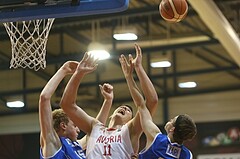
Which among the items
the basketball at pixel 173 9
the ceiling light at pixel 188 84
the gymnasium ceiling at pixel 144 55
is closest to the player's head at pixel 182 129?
the basketball at pixel 173 9

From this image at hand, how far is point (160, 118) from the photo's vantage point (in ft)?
59.5

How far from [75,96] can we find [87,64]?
315mm

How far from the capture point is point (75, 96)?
488cm

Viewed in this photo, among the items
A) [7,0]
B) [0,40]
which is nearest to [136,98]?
[7,0]

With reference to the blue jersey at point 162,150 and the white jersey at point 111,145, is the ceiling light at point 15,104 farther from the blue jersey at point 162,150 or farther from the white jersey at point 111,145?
the blue jersey at point 162,150

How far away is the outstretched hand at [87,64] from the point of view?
186 inches

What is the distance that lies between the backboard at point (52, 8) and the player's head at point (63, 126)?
85 centimetres

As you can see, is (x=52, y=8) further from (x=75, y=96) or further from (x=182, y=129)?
(x=182, y=129)

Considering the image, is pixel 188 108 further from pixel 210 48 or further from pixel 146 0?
pixel 146 0

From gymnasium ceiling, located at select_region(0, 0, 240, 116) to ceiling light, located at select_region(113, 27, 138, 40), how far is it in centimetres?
19

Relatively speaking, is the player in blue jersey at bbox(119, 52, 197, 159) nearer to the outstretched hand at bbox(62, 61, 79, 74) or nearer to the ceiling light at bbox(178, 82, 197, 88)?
the outstretched hand at bbox(62, 61, 79, 74)

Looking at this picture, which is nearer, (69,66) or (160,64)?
(69,66)

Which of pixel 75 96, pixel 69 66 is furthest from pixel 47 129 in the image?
pixel 69 66

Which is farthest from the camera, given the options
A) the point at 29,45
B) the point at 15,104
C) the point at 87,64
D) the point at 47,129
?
the point at 15,104
